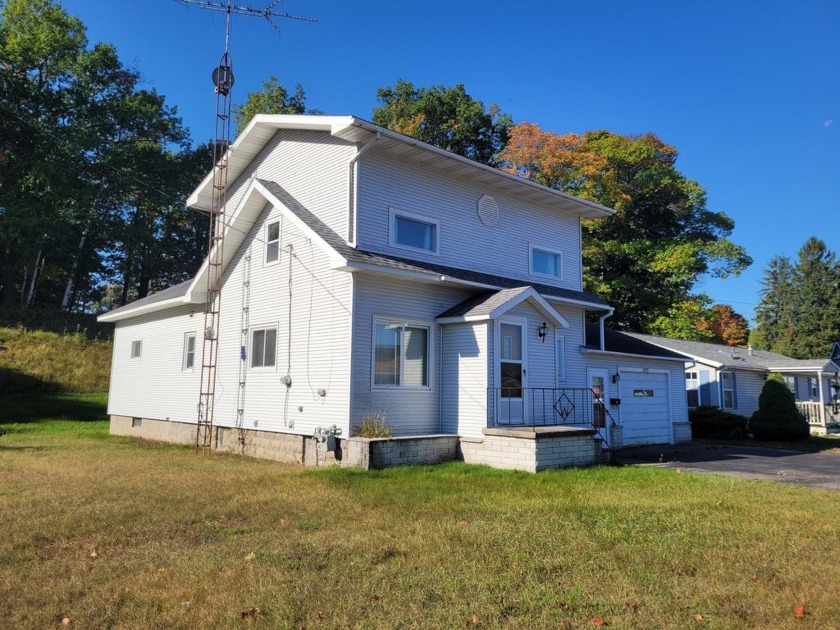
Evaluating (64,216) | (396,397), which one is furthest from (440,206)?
(64,216)

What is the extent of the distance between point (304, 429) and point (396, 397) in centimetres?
200

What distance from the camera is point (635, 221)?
3294 centimetres

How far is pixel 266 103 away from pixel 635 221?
21668 mm

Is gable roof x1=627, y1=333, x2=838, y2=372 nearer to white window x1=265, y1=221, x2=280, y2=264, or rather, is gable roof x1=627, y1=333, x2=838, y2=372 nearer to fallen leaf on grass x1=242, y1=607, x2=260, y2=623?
white window x1=265, y1=221, x2=280, y2=264

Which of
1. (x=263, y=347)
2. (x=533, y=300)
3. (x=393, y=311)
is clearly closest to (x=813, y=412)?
(x=533, y=300)

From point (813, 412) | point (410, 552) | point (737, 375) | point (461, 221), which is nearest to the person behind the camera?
point (410, 552)

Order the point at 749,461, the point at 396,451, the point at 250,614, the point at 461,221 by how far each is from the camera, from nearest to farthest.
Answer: the point at 250,614 → the point at 396,451 → the point at 749,461 → the point at 461,221

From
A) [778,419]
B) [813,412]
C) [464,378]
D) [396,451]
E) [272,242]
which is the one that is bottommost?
[396,451]

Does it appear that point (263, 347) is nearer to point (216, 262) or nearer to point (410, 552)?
point (216, 262)

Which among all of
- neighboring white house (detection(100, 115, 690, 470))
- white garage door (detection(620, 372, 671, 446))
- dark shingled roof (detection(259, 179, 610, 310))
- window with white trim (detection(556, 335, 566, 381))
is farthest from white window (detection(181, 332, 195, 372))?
white garage door (detection(620, 372, 671, 446))

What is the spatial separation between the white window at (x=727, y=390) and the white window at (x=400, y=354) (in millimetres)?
16967

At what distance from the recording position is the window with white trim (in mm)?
14861

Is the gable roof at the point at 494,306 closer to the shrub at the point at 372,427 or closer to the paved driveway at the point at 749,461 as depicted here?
the shrub at the point at 372,427

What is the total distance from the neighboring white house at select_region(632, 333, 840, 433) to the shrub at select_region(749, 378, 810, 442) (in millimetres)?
2470
